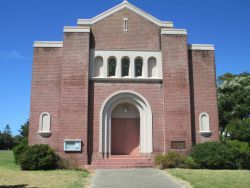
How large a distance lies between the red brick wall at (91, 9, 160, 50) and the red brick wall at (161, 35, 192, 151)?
99 cm

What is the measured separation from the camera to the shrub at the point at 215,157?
739 inches

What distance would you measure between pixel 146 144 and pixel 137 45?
21.6 ft

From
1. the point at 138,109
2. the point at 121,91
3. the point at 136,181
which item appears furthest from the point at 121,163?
the point at 136,181

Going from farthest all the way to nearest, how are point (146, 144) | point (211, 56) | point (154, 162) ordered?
point (211, 56), point (146, 144), point (154, 162)

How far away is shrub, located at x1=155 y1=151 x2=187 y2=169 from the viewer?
1933 cm

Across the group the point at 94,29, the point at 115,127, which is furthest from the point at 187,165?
the point at 94,29

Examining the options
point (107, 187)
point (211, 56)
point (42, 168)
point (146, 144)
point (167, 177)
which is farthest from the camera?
point (211, 56)

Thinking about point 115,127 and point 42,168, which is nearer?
point 42,168

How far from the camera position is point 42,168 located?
1878cm

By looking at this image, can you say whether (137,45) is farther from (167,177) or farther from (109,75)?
(167,177)

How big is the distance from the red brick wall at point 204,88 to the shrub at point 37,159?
922cm

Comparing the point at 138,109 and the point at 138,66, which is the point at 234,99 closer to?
the point at 138,66

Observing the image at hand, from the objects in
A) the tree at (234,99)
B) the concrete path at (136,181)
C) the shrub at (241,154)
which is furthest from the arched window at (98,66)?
the tree at (234,99)

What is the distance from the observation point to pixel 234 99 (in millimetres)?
41844
